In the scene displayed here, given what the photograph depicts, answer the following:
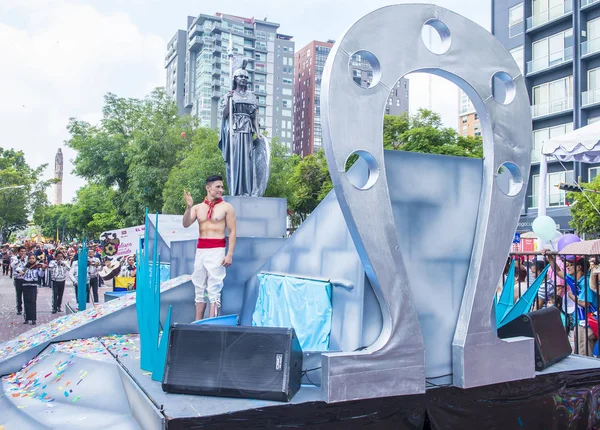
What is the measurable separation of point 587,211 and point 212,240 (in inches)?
929

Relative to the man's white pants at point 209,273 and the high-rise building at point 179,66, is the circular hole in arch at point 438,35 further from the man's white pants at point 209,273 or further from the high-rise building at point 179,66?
the high-rise building at point 179,66

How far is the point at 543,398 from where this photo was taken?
5.27m

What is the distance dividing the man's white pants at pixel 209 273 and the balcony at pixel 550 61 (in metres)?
31.5

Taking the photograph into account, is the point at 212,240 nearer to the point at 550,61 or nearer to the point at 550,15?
the point at 550,61

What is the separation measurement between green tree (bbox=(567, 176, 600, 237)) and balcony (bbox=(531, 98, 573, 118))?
782 cm

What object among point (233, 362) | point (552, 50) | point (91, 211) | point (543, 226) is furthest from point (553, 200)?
point (91, 211)

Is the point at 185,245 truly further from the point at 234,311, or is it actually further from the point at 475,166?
the point at 475,166

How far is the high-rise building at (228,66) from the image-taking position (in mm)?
89500

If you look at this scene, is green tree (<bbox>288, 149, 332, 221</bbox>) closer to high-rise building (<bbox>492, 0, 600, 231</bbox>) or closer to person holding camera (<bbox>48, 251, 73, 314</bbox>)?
high-rise building (<bbox>492, 0, 600, 231</bbox>)

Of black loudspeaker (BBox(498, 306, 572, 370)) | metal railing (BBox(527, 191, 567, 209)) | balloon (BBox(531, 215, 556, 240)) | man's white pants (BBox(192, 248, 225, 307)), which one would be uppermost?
metal railing (BBox(527, 191, 567, 209))

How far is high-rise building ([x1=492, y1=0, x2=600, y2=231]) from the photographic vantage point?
30.4m

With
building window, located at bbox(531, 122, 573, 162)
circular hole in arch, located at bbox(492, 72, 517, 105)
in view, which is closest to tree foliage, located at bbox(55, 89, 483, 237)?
building window, located at bbox(531, 122, 573, 162)

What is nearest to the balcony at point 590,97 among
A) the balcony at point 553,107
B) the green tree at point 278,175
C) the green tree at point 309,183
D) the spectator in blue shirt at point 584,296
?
the balcony at point 553,107

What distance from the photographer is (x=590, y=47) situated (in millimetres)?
30281
